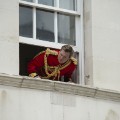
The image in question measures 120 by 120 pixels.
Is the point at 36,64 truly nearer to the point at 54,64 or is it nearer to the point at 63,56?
the point at 54,64

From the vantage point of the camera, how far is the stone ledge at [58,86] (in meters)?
11.4

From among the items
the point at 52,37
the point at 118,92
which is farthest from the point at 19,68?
the point at 118,92

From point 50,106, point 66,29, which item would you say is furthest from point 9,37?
point 66,29

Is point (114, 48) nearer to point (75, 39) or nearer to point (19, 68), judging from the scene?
point (75, 39)

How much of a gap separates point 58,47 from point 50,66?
36 cm

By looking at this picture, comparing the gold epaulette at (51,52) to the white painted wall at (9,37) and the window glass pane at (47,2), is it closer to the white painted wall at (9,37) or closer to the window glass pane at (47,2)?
the white painted wall at (9,37)

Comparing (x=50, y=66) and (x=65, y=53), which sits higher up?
(x=65, y=53)

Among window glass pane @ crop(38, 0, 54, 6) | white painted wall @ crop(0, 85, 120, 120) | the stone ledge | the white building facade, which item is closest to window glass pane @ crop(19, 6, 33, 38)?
the white building facade

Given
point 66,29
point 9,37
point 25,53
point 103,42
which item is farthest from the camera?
point 66,29

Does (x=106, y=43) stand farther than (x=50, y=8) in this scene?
Yes

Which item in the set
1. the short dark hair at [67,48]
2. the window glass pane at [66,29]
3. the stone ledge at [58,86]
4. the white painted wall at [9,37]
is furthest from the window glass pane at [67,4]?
the stone ledge at [58,86]

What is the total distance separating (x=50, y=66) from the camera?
1230cm

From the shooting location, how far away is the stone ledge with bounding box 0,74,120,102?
449 inches

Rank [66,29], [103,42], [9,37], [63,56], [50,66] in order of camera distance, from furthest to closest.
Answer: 1. [66,29]
2. [103,42]
3. [50,66]
4. [63,56]
5. [9,37]
